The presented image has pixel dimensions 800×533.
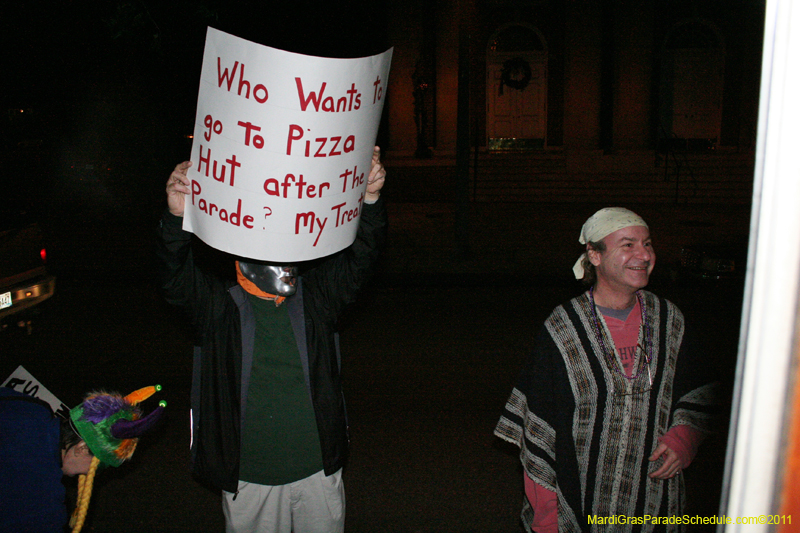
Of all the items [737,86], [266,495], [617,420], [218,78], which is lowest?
[266,495]

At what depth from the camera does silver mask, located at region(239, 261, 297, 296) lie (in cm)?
274

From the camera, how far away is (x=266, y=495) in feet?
9.46

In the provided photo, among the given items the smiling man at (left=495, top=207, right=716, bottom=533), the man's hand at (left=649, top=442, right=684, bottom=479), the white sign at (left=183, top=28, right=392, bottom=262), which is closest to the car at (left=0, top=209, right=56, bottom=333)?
the white sign at (left=183, top=28, right=392, bottom=262)

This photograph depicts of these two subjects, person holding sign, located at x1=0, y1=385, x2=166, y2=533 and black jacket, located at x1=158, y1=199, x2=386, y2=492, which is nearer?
person holding sign, located at x1=0, y1=385, x2=166, y2=533

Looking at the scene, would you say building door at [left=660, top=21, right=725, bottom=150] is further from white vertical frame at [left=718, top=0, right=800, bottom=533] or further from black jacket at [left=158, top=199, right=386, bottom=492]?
white vertical frame at [left=718, top=0, right=800, bottom=533]

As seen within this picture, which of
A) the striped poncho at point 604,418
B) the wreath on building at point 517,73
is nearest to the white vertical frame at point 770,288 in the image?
the striped poncho at point 604,418

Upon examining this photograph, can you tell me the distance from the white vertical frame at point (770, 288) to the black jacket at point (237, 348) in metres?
2.08

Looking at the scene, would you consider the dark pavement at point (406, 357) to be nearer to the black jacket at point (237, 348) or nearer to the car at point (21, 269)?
the car at point (21, 269)

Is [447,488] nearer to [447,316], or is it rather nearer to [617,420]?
[617,420]

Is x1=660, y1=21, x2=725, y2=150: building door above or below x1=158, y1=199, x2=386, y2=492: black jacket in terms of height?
above

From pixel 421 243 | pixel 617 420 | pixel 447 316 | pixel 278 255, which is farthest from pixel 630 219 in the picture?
pixel 421 243

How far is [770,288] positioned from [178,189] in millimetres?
2128

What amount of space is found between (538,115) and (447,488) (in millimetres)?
19707

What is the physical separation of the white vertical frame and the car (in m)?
7.40
